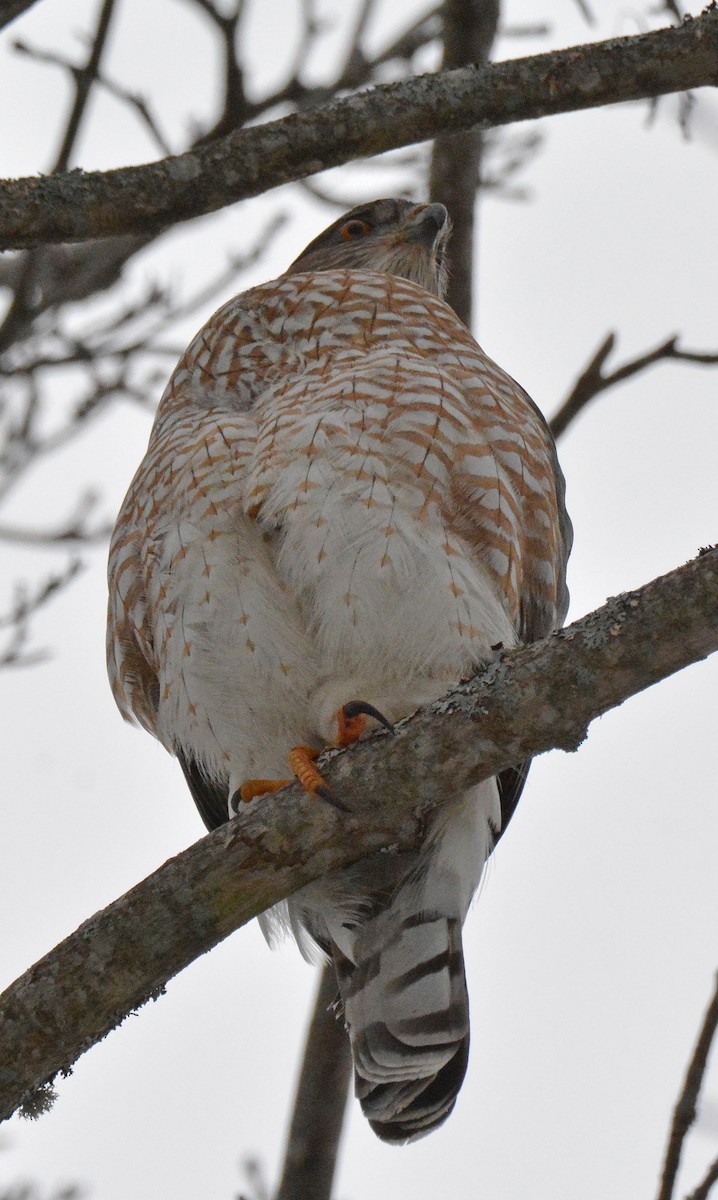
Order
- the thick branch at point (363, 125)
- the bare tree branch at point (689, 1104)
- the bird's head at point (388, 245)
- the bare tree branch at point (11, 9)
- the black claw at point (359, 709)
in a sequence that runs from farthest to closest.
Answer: the bird's head at point (388, 245) < the bare tree branch at point (11, 9) < the black claw at point (359, 709) < the thick branch at point (363, 125) < the bare tree branch at point (689, 1104)

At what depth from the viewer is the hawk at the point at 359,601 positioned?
11.3 feet

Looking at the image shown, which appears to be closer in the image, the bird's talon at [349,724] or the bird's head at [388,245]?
the bird's talon at [349,724]

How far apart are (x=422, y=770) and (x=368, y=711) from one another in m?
0.55

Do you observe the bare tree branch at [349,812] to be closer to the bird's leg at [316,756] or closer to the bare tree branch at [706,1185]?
the bird's leg at [316,756]

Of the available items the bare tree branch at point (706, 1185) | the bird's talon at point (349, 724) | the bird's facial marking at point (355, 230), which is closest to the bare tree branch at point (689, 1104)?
the bare tree branch at point (706, 1185)

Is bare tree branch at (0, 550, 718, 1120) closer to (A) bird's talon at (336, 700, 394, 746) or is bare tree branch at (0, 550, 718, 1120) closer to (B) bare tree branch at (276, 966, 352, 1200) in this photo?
(A) bird's talon at (336, 700, 394, 746)

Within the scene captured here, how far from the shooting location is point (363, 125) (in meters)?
3.09

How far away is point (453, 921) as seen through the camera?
3572 mm

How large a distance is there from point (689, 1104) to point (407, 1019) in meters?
0.77

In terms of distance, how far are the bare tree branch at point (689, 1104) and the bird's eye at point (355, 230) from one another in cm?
325

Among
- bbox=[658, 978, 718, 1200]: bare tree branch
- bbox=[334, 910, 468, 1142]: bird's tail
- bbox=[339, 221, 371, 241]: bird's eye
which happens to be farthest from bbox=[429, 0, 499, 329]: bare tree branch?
bbox=[658, 978, 718, 1200]: bare tree branch

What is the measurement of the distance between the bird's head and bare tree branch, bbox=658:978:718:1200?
9.50 feet

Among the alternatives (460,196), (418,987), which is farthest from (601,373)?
(418,987)

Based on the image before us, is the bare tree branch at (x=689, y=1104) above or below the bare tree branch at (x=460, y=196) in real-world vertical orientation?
below
